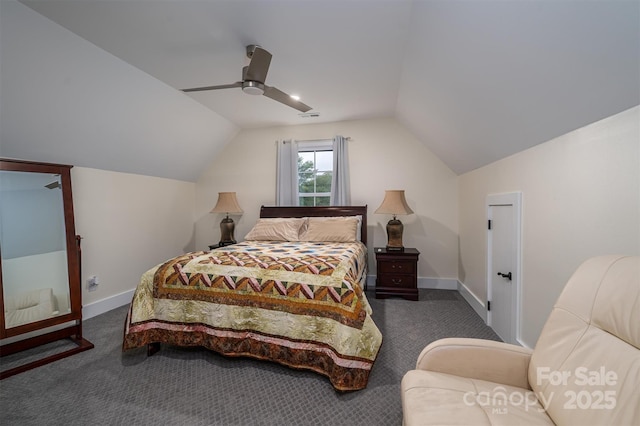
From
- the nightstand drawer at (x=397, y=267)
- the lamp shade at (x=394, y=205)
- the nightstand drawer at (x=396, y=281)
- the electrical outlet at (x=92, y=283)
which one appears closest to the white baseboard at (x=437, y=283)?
the nightstand drawer at (x=396, y=281)

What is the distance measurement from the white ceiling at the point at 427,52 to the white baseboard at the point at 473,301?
1616mm

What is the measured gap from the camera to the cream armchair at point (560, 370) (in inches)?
31.4

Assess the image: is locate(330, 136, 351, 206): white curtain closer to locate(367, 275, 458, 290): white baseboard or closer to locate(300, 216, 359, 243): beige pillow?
locate(300, 216, 359, 243): beige pillow

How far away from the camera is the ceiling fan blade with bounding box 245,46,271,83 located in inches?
73.6

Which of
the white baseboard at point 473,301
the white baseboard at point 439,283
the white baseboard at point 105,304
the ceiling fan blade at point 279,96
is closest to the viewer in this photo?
the ceiling fan blade at point 279,96

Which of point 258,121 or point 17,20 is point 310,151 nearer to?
point 258,121

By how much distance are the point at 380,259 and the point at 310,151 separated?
2.17 m

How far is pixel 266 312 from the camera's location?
194 cm

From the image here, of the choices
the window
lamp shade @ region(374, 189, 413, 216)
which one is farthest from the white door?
the window

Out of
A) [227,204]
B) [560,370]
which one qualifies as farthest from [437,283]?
[227,204]

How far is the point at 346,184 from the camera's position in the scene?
405cm

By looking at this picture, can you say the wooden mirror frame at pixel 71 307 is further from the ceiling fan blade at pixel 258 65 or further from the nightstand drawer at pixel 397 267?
the nightstand drawer at pixel 397 267

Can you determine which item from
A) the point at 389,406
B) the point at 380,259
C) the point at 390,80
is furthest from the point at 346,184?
the point at 389,406

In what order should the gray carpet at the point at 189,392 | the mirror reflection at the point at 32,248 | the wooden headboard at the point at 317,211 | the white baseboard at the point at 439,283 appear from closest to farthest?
the gray carpet at the point at 189,392 < the mirror reflection at the point at 32,248 < the white baseboard at the point at 439,283 < the wooden headboard at the point at 317,211
